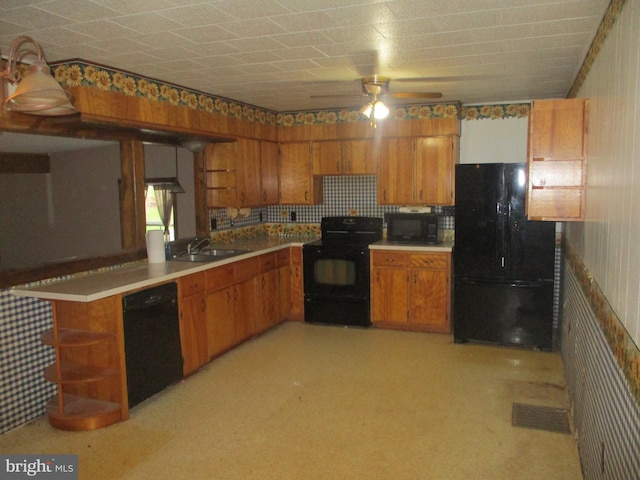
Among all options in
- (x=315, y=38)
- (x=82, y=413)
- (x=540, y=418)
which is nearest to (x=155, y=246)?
(x=82, y=413)

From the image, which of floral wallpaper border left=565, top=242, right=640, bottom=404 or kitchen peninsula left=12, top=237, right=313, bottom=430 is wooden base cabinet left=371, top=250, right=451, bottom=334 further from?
floral wallpaper border left=565, top=242, right=640, bottom=404

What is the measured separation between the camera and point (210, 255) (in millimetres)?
5020

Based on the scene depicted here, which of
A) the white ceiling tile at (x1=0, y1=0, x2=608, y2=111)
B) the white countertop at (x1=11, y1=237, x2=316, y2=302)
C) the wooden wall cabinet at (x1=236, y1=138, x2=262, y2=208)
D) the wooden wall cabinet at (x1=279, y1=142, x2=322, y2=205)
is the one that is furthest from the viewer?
the wooden wall cabinet at (x1=279, y1=142, x2=322, y2=205)

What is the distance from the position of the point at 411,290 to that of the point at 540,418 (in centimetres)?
203

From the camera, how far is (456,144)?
535 cm

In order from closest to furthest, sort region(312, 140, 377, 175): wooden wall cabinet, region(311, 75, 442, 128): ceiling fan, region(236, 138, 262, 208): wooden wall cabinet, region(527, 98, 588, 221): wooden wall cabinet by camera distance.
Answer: region(527, 98, 588, 221): wooden wall cabinet, region(311, 75, 442, 128): ceiling fan, region(236, 138, 262, 208): wooden wall cabinet, region(312, 140, 377, 175): wooden wall cabinet

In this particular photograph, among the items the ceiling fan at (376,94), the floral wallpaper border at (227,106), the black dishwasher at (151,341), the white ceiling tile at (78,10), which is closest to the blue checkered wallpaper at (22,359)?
the black dishwasher at (151,341)

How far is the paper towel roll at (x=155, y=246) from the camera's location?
13.9 ft

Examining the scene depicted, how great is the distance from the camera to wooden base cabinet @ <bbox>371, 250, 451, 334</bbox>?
5125 millimetres

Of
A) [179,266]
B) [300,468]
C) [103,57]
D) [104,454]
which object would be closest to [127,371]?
[104,454]

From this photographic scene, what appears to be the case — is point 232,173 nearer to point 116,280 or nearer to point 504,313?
point 116,280

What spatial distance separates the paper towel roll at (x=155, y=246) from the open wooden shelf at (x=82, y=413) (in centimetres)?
123

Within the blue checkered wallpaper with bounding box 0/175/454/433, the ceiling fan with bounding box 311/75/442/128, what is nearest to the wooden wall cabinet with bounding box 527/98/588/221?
the ceiling fan with bounding box 311/75/442/128

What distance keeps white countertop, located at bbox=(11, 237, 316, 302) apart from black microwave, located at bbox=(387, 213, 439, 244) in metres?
1.61
